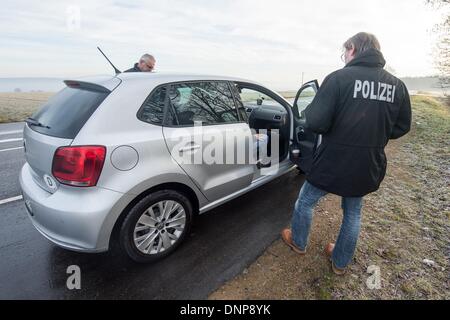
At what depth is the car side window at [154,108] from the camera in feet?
7.13

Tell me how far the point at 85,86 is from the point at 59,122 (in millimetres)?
398

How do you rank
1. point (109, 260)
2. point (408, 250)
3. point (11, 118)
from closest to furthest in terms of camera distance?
point (109, 260), point (408, 250), point (11, 118)

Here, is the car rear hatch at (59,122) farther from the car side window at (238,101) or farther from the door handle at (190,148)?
the car side window at (238,101)

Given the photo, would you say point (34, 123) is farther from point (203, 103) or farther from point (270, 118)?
point (270, 118)

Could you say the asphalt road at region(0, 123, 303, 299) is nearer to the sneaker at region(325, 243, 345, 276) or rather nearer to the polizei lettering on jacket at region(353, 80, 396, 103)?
the sneaker at region(325, 243, 345, 276)

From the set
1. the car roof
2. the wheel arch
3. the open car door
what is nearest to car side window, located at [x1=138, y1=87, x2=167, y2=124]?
the car roof

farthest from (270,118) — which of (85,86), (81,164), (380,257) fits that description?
(81,164)

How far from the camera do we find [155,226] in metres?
2.29

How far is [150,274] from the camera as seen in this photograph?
2.25 meters

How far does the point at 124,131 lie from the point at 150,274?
1267 mm

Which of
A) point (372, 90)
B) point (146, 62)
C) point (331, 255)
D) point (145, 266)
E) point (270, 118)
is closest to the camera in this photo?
point (372, 90)

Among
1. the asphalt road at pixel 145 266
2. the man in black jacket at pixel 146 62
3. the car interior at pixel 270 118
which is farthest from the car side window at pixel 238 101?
the man in black jacket at pixel 146 62
